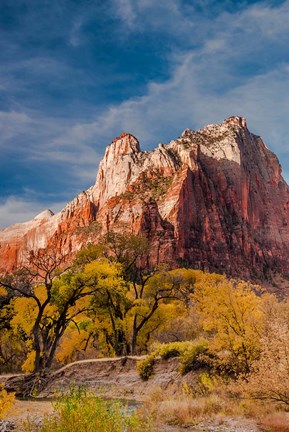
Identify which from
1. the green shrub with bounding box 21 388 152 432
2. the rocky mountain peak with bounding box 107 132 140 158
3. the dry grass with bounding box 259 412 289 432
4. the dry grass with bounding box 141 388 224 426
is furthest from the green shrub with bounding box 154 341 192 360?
the rocky mountain peak with bounding box 107 132 140 158

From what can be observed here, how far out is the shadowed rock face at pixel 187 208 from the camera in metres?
131

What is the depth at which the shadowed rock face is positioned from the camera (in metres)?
131

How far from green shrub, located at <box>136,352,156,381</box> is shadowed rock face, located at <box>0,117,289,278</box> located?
90.3 metres

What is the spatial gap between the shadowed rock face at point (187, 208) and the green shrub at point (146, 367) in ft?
296

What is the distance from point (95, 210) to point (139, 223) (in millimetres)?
52170

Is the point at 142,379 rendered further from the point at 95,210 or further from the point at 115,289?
the point at 95,210

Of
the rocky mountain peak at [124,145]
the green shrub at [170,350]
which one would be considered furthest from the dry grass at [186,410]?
the rocky mountain peak at [124,145]

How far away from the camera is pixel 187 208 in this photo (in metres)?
143

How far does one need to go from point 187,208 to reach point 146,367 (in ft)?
391

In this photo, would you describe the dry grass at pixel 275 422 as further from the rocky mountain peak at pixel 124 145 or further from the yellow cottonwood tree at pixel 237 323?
the rocky mountain peak at pixel 124 145

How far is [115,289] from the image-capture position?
29922 mm

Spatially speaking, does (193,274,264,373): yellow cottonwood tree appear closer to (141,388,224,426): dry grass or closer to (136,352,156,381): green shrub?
(141,388,224,426): dry grass

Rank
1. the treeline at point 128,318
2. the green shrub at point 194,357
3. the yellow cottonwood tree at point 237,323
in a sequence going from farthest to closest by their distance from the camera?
the green shrub at point 194,357, the yellow cottonwood tree at point 237,323, the treeline at point 128,318

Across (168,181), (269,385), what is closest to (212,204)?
(168,181)
